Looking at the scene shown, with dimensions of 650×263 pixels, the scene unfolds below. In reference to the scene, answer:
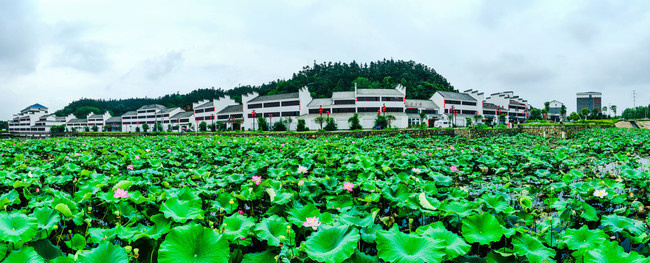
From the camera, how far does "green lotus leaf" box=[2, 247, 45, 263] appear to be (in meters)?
1.30

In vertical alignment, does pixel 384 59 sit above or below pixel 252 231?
above

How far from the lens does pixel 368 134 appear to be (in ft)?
69.2

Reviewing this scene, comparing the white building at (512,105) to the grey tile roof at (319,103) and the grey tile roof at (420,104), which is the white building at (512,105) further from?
the grey tile roof at (319,103)

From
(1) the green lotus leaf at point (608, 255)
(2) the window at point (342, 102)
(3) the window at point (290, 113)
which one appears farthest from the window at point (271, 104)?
(1) the green lotus leaf at point (608, 255)

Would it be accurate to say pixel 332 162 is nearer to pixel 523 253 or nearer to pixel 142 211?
pixel 142 211

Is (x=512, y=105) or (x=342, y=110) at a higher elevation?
(x=512, y=105)

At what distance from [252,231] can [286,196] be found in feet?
2.04

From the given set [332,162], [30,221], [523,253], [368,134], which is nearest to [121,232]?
[30,221]

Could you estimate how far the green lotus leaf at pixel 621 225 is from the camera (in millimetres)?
1950

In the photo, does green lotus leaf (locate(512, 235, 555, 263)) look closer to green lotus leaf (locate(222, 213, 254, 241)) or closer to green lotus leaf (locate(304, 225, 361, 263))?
green lotus leaf (locate(304, 225, 361, 263))

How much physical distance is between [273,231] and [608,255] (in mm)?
1668

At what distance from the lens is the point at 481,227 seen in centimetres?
185

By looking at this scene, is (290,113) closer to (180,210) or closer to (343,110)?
(343,110)

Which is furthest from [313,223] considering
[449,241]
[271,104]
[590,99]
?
[590,99]
